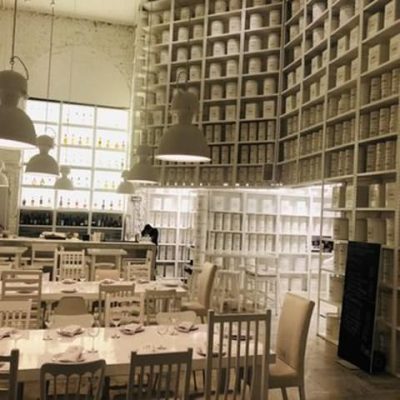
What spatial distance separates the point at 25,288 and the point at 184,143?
2.23 meters

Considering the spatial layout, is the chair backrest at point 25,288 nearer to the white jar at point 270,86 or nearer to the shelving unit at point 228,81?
the shelving unit at point 228,81

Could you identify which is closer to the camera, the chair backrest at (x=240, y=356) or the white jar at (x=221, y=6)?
the chair backrest at (x=240, y=356)

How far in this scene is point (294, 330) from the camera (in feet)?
11.4

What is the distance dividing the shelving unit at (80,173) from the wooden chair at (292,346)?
756 cm

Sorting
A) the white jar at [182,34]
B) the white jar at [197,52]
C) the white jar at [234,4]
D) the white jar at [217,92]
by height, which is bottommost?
the white jar at [217,92]

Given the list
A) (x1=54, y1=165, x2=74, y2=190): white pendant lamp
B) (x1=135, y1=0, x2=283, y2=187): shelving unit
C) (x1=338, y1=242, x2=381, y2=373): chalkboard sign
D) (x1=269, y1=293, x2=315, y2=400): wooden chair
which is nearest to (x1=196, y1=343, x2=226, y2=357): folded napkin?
(x1=269, y1=293, x2=315, y2=400): wooden chair

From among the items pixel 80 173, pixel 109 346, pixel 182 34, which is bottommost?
pixel 109 346

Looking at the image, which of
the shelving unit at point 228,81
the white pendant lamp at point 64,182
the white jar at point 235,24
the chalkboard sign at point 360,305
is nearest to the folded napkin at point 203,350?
the chalkboard sign at point 360,305

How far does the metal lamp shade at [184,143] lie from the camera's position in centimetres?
343

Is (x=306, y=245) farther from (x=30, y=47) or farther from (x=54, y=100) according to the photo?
(x=30, y=47)

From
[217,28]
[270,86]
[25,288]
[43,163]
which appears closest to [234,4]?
[217,28]

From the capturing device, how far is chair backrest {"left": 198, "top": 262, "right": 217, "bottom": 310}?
5730mm

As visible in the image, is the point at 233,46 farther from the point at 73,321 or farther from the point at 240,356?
the point at 240,356

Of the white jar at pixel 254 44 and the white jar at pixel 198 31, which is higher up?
the white jar at pixel 198 31
